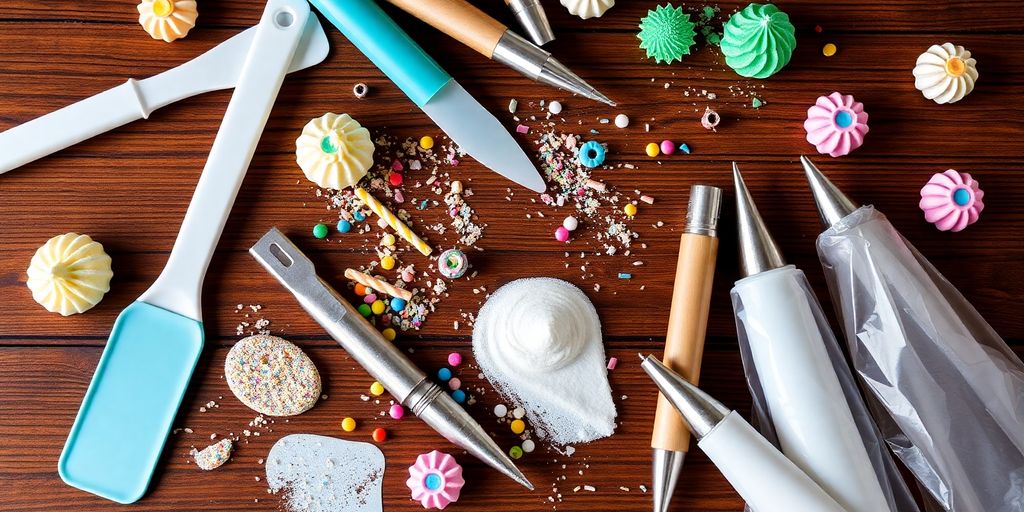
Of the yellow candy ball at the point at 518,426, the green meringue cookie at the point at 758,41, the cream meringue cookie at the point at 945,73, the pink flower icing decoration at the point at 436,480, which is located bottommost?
the pink flower icing decoration at the point at 436,480

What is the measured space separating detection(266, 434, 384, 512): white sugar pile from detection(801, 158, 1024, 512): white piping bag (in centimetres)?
54

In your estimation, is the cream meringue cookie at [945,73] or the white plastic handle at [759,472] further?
the cream meringue cookie at [945,73]

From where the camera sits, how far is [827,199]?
79 cm

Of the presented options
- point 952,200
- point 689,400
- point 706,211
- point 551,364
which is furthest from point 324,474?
point 952,200

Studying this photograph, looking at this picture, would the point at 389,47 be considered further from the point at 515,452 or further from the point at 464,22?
the point at 515,452

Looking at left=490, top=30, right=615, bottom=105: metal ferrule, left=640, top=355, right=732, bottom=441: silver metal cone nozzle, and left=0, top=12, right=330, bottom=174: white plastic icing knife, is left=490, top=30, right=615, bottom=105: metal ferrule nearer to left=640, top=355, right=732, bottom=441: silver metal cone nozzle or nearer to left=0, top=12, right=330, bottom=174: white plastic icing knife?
left=0, top=12, right=330, bottom=174: white plastic icing knife

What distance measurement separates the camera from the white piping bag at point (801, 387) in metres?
0.73

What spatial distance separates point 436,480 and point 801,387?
381mm

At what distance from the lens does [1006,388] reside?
2.51ft

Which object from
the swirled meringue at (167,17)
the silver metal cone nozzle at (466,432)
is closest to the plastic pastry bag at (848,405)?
the silver metal cone nozzle at (466,432)

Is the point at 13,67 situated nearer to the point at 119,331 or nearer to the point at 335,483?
the point at 119,331

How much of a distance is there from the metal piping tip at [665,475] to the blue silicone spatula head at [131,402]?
0.50 m

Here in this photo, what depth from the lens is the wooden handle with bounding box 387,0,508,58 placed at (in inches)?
31.5

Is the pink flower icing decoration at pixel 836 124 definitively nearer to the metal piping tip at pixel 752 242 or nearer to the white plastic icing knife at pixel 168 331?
the metal piping tip at pixel 752 242
